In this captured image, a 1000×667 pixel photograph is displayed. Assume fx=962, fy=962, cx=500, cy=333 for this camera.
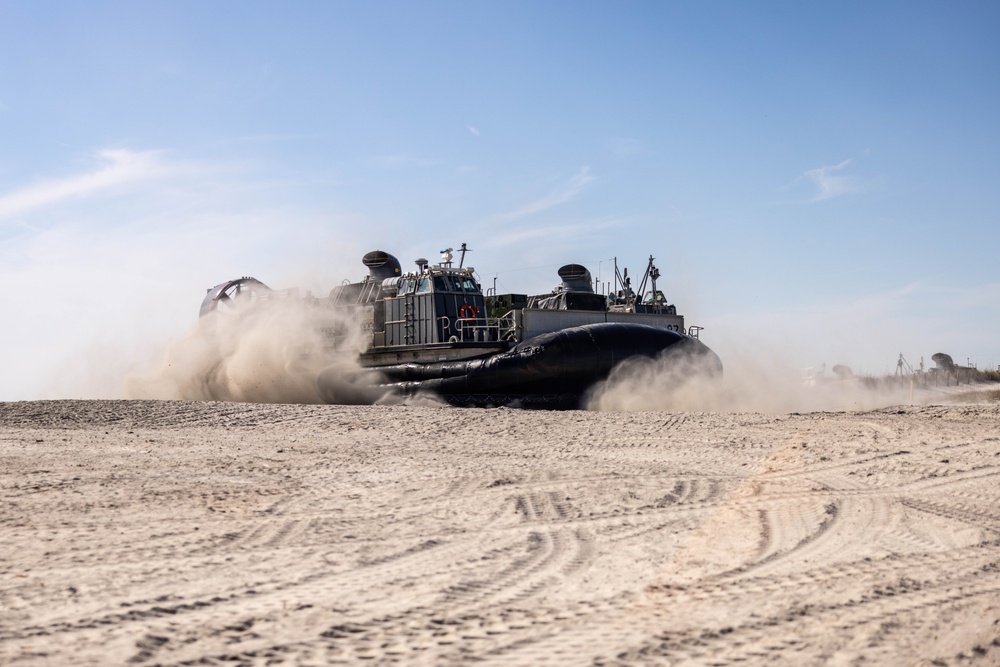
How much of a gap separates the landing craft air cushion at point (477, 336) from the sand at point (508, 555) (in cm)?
520

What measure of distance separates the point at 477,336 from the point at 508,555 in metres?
11.0

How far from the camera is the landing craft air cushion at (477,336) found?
12641 mm

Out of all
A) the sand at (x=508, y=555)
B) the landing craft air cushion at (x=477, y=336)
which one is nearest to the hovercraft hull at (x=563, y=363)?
the landing craft air cushion at (x=477, y=336)

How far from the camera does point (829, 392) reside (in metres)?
14.3

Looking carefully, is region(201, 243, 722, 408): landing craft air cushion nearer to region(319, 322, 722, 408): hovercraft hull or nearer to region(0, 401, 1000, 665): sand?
region(319, 322, 722, 408): hovercraft hull

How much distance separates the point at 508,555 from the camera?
3598mm

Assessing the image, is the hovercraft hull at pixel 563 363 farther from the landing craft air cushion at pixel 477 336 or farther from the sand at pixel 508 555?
the sand at pixel 508 555

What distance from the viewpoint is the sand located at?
2.55m

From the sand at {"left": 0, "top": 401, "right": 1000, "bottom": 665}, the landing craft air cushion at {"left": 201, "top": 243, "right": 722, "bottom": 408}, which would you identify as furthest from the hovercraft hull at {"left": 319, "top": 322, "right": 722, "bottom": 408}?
the sand at {"left": 0, "top": 401, "right": 1000, "bottom": 665}

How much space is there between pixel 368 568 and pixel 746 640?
138 centimetres

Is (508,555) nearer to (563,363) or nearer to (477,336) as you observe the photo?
(563,363)

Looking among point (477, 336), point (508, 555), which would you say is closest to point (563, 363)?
point (477, 336)

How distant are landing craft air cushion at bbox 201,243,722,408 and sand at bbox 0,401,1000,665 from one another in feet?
17.0

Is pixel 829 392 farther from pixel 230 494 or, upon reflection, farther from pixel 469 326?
pixel 230 494
